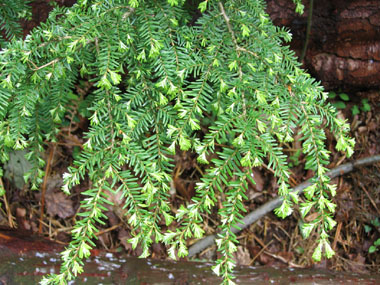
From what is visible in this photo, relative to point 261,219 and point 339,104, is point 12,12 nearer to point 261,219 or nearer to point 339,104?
point 261,219

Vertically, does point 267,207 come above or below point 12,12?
below

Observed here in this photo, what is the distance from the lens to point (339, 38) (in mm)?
2428

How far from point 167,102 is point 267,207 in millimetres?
1484

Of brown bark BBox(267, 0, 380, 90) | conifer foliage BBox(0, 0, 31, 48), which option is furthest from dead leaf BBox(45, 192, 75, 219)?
brown bark BBox(267, 0, 380, 90)

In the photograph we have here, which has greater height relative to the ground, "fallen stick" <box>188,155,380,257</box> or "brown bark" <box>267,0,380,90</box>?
"brown bark" <box>267,0,380,90</box>

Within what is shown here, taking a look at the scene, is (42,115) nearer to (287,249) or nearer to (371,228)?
(287,249)

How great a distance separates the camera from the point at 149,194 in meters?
1.46

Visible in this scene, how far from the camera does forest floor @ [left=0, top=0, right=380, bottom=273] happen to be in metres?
2.72

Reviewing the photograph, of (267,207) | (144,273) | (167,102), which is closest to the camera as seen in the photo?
(167,102)

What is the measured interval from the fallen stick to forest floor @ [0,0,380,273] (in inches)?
3.2

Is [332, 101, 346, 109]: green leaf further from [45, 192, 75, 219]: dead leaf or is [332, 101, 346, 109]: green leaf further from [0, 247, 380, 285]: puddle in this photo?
[45, 192, 75, 219]: dead leaf

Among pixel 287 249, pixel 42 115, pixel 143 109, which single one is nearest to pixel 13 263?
pixel 42 115

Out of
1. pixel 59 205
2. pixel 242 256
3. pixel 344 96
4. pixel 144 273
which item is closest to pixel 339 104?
pixel 344 96

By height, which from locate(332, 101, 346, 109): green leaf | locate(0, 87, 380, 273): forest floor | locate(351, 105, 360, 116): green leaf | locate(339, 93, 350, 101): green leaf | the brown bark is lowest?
locate(0, 87, 380, 273): forest floor
